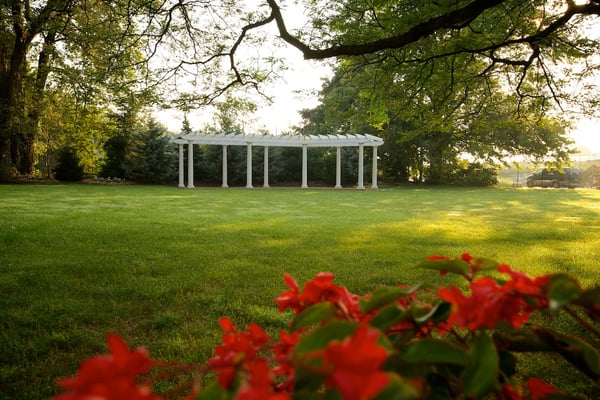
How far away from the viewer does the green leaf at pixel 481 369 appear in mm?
471

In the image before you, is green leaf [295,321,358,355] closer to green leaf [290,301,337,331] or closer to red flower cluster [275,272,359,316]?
green leaf [290,301,337,331]

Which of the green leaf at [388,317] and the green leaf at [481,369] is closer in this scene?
the green leaf at [481,369]

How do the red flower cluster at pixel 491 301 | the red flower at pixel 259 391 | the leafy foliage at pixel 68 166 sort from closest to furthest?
1. the red flower at pixel 259 391
2. the red flower cluster at pixel 491 301
3. the leafy foliage at pixel 68 166

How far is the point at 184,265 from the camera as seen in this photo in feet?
15.0

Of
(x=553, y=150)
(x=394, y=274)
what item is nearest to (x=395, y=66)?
(x=394, y=274)

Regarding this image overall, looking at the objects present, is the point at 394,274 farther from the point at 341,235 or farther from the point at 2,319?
the point at 2,319

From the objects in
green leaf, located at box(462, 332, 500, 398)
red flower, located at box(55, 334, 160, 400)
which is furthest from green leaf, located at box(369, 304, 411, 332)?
red flower, located at box(55, 334, 160, 400)

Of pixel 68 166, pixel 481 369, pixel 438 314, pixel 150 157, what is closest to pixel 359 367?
pixel 481 369

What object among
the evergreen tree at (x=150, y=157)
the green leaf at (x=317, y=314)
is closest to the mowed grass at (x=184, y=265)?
the green leaf at (x=317, y=314)

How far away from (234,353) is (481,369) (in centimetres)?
34

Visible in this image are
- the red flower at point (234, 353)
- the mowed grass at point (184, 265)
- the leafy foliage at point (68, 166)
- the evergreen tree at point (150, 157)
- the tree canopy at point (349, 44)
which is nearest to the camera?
the red flower at point (234, 353)

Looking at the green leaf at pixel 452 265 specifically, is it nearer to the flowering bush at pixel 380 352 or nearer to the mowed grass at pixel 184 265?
the flowering bush at pixel 380 352

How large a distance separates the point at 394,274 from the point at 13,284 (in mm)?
3834

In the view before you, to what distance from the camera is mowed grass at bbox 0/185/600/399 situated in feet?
8.59
